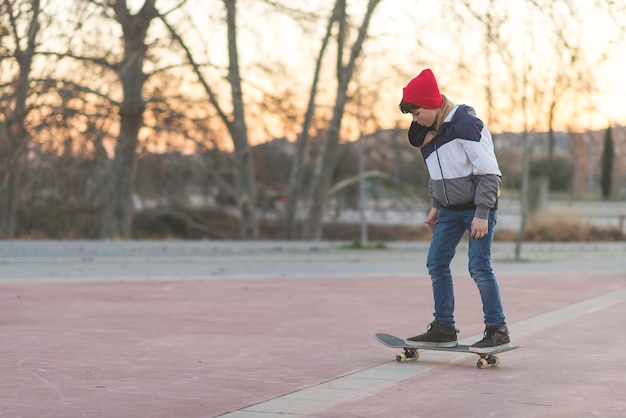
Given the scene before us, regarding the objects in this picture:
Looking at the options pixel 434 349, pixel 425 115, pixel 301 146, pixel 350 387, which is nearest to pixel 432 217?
pixel 425 115

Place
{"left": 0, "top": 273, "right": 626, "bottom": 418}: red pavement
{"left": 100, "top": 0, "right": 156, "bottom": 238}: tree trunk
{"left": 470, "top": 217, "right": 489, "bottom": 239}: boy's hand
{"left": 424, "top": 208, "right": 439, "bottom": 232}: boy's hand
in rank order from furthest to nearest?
{"left": 100, "top": 0, "right": 156, "bottom": 238}: tree trunk, {"left": 424, "top": 208, "right": 439, "bottom": 232}: boy's hand, {"left": 470, "top": 217, "right": 489, "bottom": 239}: boy's hand, {"left": 0, "top": 273, "right": 626, "bottom": 418}: red pavement

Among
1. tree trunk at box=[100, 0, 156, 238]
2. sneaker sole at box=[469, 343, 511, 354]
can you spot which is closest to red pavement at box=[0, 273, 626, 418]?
sneaker sole at box=[469, 343, 511, 354]

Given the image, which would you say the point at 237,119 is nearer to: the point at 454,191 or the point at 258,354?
the point at 258,354

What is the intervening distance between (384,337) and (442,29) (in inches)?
660

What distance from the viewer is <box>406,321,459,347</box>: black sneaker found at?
7.52m

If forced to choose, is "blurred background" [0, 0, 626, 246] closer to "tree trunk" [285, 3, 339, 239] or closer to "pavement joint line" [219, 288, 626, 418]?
"tree trunk" [285, 3, 339, 239]

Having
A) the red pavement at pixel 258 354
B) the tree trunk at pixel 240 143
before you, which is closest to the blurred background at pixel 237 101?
the tree trunk at pixel 240 143

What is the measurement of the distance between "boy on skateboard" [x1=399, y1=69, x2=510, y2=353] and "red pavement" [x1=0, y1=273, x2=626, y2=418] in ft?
0.94

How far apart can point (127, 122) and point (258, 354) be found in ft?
63.2

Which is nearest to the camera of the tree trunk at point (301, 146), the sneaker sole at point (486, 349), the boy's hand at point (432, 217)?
the sneaker sole at point (486, 349)

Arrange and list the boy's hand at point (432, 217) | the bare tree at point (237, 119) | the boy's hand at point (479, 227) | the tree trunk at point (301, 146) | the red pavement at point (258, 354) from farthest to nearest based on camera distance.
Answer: the tree trunk at point (301, 146)
the bare tree at point (237, 119)
the boy's hand at point (432, 217)
the boy's hand at point (479, 227)
the red pavement at point (258, 354)

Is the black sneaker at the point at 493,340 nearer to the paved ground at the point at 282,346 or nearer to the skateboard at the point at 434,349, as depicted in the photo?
the skateboard at the point at 434,349

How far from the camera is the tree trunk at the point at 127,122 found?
25156mm

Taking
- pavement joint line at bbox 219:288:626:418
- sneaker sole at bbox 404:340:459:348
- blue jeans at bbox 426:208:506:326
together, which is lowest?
pavement joint line at bbox 219:288:626:418
